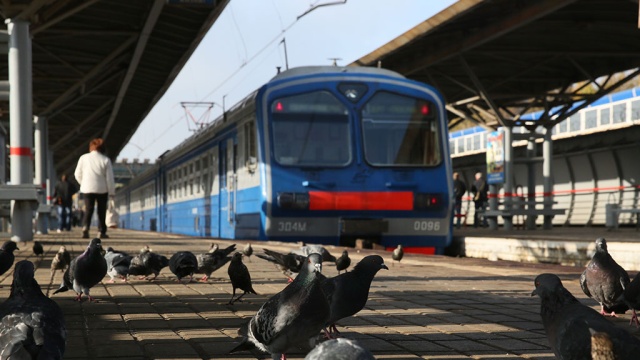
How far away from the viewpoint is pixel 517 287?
7.93 m

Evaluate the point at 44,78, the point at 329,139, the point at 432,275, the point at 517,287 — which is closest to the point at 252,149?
the point at 329,139

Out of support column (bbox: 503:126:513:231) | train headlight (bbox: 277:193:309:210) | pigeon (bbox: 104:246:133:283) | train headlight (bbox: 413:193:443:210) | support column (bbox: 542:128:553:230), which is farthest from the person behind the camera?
support column (bbox: 542:128:553:230)

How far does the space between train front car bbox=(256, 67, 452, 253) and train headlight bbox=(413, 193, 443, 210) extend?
0.02 meters

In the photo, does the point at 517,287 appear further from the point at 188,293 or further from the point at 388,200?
the point at 388,200

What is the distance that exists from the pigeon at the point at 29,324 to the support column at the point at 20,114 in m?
10.7

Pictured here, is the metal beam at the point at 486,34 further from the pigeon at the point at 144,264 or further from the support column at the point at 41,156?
the support column at the point at 41,156

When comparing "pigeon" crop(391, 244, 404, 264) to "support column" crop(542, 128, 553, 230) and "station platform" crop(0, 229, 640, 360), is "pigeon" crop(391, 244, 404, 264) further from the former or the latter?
Result: "support column" crop(542, 128, 553, 230)

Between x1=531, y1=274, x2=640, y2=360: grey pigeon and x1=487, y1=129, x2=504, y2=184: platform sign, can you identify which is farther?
x1=487, y1=129, x2=504, y2=184: platform sign

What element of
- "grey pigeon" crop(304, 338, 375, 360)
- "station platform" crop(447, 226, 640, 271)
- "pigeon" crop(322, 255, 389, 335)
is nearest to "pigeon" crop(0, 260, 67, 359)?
"grey pigeon" crop(304, 338, 375, 360)

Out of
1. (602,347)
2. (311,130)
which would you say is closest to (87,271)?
(602,347)

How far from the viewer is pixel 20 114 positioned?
13.9 m

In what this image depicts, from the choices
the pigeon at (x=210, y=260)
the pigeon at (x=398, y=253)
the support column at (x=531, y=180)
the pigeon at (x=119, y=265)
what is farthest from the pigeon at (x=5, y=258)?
the support column at (x=531, y=180)

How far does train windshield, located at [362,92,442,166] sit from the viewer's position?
1373 centimetres

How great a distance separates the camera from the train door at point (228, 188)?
15875 millimetres
